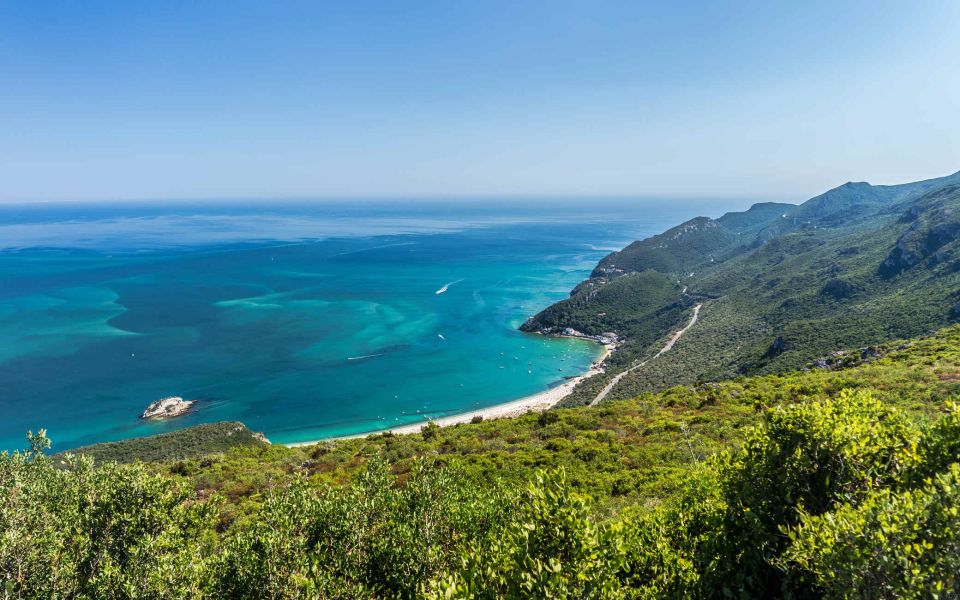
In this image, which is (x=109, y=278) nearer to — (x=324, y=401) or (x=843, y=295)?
(x=324, y=401)

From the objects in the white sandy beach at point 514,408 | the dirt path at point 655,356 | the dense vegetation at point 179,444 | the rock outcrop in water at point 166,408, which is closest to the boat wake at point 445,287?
the white sandy beach at point 514,408

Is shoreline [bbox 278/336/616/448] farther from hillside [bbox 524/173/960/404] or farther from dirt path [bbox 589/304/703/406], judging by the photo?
dirt path [bbox 589/304/703/406]

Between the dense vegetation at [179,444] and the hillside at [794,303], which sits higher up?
the hillside at [794,303]

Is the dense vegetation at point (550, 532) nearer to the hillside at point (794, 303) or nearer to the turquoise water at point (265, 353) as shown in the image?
the hillside at point (794, 303)

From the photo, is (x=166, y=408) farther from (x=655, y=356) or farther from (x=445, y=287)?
(x=445, y=287)

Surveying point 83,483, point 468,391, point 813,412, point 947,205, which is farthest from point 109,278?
point 947,205

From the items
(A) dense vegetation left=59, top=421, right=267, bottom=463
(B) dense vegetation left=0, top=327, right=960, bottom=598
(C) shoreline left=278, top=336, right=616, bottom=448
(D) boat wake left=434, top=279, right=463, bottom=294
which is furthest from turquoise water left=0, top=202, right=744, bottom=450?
(B) dense vegetation left=0, top=327, right=960, bottom=598
